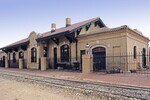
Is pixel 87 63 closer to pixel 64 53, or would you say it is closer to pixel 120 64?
pixel 120 64

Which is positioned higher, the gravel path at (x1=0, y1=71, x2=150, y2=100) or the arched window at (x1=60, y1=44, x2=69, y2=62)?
the arched window at (x1=60, y1=44, x2=69, y2=62)

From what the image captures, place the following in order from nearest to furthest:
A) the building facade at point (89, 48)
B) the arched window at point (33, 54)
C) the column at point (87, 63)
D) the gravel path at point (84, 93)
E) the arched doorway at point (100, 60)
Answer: the gravel path at point (84, 93)
the column at point (87, 63)
the building facade at point (89, 48)
the arched doorway at point (100, 60)
the arched window at point (33, 54)

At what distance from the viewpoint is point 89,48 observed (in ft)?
53.0

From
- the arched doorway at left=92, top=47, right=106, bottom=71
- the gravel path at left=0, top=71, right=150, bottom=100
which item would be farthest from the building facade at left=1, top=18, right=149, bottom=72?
the gravel path at left=0, top=71, right=150, bottom=100

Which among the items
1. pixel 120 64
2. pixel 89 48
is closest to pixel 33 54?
pixel 89 48

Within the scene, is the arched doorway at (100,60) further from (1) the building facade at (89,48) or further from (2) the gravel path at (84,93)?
(2) the gravel path at (84,93)

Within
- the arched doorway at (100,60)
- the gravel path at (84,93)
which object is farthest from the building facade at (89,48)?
the gravel path at (84,93)

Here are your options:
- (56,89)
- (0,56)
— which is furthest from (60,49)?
(0,56)

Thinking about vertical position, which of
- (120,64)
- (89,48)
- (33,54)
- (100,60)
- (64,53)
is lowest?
(120,64)

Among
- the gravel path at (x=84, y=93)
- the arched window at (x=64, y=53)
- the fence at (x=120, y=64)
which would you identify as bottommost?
the gravel path at (x=84, y=93)

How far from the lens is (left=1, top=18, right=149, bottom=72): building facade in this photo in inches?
545

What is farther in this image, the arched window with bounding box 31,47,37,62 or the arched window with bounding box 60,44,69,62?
the arched window with bounding box 31,47,37,62

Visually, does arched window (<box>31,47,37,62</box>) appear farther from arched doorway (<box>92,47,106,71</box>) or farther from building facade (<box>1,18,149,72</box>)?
arched doorway (<box>92,47,106,71</box>)

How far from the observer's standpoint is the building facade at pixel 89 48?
13836 mm
